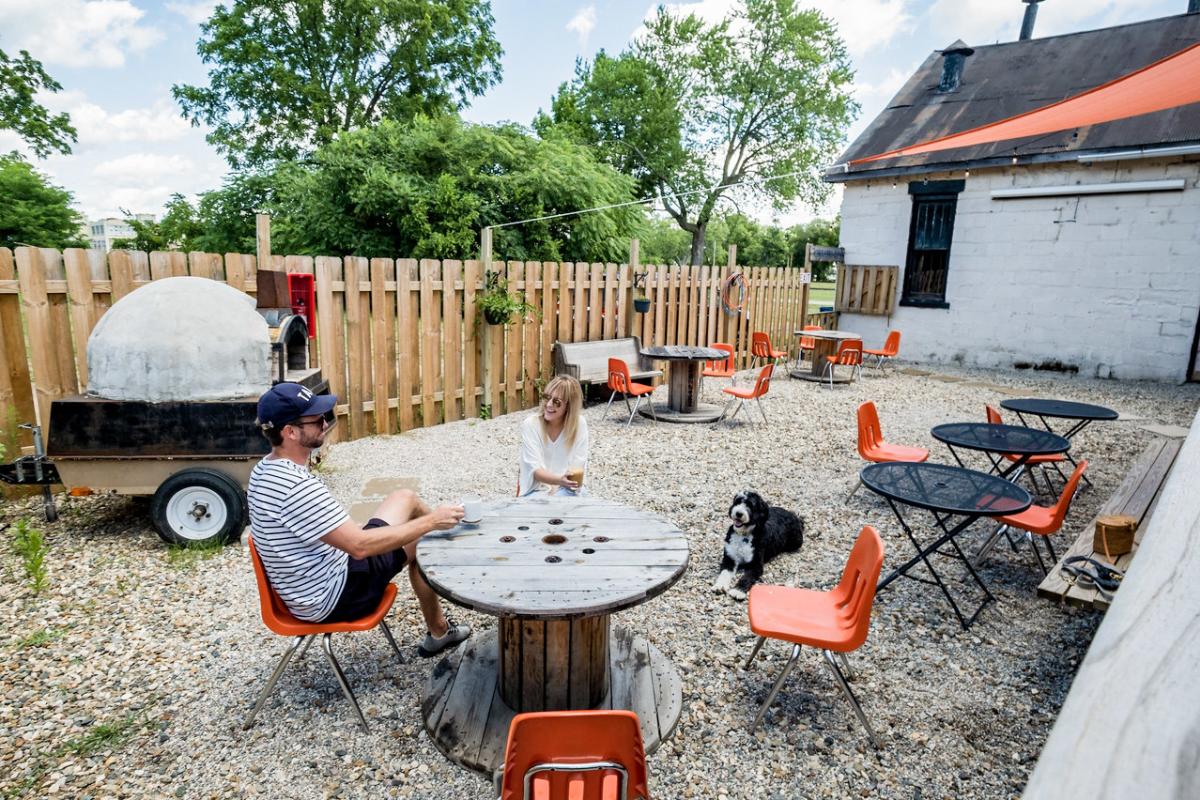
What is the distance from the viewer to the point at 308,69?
24531 millimetres

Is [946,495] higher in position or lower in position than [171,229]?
lower

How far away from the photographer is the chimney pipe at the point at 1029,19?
15.1 meters

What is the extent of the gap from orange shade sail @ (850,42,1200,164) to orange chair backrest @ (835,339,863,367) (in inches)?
258

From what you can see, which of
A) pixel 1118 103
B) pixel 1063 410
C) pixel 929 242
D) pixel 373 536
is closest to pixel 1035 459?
pixel 1063 410

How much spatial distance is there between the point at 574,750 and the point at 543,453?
7.70 feet

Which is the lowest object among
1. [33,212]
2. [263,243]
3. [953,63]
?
[263,243]

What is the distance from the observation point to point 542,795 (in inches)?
76.1

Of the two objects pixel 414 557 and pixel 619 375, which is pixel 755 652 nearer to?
pixel 414 557

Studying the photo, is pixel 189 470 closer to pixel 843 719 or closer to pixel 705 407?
pixel 843 719

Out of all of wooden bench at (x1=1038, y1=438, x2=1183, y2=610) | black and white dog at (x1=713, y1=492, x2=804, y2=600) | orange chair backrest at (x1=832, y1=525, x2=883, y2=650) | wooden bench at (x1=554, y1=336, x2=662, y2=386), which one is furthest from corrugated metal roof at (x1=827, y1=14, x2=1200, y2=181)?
orange chair backrest at (x1=832, y1=525, x2=883, y2=650)

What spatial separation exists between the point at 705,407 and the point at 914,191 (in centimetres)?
756

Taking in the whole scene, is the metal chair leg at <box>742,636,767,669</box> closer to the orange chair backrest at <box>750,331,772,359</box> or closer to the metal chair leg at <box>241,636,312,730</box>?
the metal chair leg at <box>241,636,312,730</box>

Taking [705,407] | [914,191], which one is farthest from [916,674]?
[914,191]

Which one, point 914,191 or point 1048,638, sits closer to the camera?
point 1048,638
